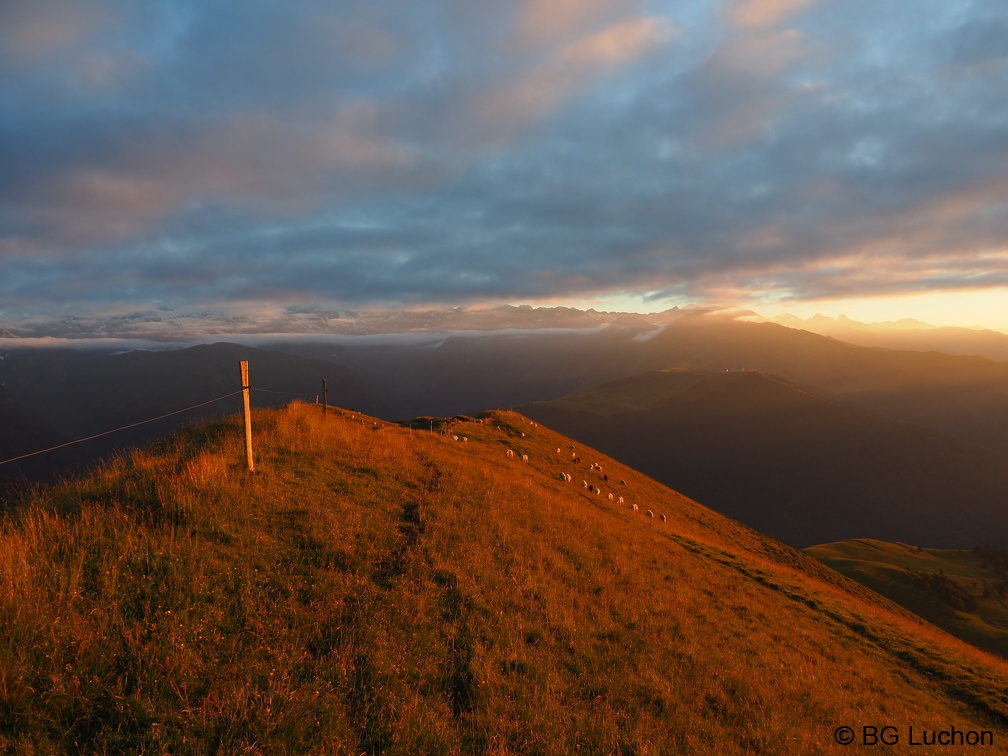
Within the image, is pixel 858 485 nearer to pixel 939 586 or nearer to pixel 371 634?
pixel 939 586

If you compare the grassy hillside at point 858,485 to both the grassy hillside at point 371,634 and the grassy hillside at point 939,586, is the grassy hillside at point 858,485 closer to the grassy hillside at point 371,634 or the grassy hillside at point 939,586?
the grassy hillside at point 939,586

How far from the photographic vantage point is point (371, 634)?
7.26m

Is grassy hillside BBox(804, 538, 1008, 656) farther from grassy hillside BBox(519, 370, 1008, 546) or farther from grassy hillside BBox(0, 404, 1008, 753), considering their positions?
grassy hillside BBox(519, 370, 1008, 546)

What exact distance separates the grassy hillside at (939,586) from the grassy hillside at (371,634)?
51202 mm

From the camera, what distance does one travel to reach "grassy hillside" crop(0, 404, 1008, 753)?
527 cm

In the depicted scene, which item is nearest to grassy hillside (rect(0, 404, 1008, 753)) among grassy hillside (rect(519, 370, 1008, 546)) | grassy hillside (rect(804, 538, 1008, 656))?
grassy hillside (rect(804, 538, 1008, 656))

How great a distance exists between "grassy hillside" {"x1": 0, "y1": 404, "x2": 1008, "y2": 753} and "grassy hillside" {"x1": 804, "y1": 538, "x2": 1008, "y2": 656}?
51202 millimetres

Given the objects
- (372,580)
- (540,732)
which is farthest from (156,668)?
(540,732)

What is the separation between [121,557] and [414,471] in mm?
9561

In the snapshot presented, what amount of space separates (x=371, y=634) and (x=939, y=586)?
8154 cm

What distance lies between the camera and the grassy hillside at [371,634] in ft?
17.3

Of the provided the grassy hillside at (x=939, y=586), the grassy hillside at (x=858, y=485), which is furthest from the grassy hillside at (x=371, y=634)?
the grassy hillside at (x=858, y=485)

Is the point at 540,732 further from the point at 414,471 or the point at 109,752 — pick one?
the point at 414,471

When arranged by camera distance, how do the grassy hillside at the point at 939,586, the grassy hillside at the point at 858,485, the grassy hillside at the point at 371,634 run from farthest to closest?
the grassy hillside at the point at 858,485
the grassy hillside at the point at 939,586
the grassy hillside at the point at 371,634
